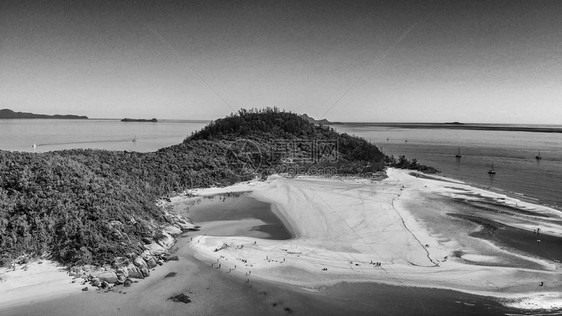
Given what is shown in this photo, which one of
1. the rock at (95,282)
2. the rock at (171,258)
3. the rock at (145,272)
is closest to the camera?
the rock at (95,282)

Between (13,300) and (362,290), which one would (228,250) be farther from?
(13,300)

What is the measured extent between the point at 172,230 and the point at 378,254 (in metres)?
7.12

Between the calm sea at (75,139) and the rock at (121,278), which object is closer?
the rock at (121,278)

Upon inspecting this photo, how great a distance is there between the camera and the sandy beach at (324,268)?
696cm

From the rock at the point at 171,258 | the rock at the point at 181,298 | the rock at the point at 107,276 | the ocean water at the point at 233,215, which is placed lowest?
the rock at the point at 181,298

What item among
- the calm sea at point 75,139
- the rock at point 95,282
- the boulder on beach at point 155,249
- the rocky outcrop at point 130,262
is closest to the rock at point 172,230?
the rocky outcrop at point 130,262

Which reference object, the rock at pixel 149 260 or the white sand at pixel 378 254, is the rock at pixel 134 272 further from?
the white sand at pixel 378 254

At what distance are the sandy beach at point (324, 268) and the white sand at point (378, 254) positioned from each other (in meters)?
0.03

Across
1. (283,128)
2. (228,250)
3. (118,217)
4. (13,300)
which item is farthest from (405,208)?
(283,128)

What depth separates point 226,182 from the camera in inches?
781

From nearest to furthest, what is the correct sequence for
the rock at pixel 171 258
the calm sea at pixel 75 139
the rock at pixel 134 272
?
the rock at pixel 134 272 < the rock at pixel 171 258 < the calm sea at pixel 75 139

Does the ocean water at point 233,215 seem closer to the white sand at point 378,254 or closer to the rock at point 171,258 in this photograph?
the white sand at point 378,254

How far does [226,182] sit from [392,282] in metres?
13.5

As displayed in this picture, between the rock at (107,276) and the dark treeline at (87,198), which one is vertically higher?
the dark treeline at (87,198)
